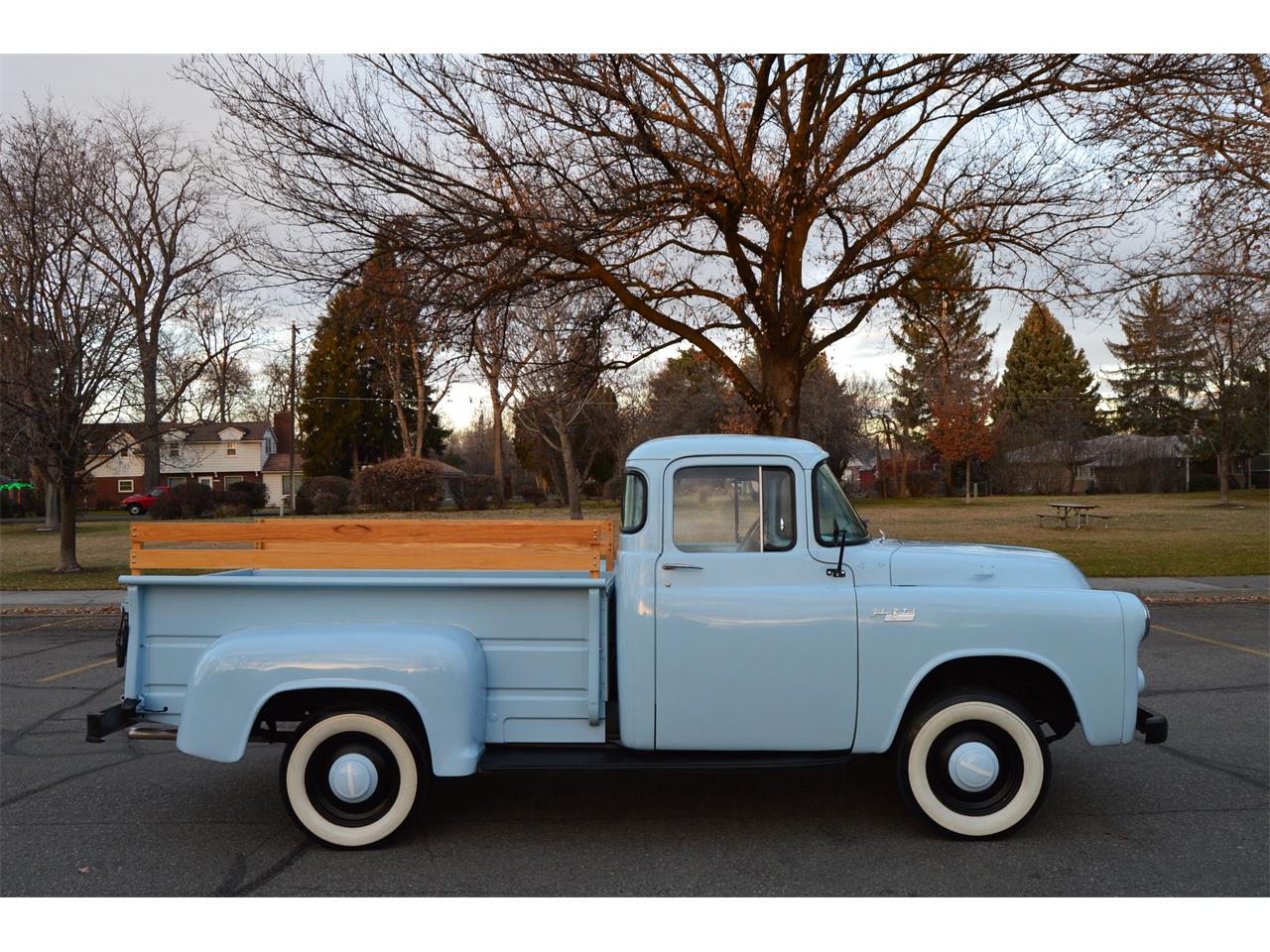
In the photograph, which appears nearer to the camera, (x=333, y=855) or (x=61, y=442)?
(x=333, y=855)

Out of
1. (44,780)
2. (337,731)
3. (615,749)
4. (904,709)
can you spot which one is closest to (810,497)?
(904,709)

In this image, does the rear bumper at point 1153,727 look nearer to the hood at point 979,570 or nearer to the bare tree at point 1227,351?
the hood at point 979,570

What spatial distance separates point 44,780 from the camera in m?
5.38

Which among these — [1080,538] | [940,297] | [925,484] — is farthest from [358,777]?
[925,484]

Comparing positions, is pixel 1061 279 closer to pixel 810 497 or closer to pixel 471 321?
pixel 471 321

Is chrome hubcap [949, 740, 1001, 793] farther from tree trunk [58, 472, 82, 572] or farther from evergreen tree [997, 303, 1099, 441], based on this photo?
evergreen tree [997, 303, 1099, 441]

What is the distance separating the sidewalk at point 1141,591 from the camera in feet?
42.2

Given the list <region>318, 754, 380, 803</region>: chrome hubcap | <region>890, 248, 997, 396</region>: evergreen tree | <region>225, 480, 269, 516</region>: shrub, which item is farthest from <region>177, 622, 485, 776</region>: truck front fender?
<region>225, 480, 269, 516</region>: shrub

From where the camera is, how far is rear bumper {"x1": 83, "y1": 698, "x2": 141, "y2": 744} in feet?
14.1

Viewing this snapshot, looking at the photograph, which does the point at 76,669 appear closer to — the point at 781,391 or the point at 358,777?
the point at 358,777

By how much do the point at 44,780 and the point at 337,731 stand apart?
97.9 inches

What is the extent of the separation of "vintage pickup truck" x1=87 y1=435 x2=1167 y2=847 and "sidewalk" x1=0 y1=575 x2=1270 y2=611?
31.1 feet

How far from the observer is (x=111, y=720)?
4312mm

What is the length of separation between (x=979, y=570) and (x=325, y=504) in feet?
125
